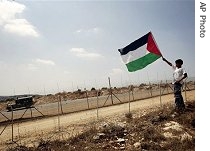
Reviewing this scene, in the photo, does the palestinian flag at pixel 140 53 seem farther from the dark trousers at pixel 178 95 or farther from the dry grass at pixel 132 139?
the dry grass at pixel 132 139

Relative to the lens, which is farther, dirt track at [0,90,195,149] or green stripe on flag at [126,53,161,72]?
dirt track at [0,90,195,149]

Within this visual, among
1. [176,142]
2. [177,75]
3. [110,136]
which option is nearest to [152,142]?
[176,142]

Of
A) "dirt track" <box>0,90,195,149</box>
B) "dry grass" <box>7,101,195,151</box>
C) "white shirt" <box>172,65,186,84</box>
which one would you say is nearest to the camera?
"dry grass" <box>7,101,195,151</box>

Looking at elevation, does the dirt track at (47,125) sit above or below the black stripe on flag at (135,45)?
A: below

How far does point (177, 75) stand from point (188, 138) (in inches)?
117

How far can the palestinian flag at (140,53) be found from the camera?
1188 centimetres

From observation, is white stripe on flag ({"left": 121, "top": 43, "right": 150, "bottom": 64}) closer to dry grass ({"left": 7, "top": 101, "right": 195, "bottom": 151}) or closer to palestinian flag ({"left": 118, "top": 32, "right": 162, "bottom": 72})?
palestinian flag ({"left": 118, "top": 32, "right": 162, "bottom": 72})

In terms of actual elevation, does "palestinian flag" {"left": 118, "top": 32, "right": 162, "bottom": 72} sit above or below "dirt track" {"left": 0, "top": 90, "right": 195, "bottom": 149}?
above

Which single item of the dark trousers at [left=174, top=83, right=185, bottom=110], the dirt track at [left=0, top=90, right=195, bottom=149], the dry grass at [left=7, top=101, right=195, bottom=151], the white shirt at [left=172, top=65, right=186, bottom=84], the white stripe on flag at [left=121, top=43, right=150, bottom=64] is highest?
the white stripe on flag at [left=121, top=43, right=150, bottom=64]

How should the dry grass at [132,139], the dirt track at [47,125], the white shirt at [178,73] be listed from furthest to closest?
the dirt track at [47,125] < the white shirt at [178,73] < the dry grass at [132,139]

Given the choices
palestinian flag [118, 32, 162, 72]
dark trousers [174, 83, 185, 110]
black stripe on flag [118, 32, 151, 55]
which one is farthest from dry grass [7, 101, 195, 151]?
black stripe on flag [118, 32, 151, 55]

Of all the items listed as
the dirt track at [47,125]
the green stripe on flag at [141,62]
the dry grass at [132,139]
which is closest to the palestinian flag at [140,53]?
the green stripe on flag at [141,62]

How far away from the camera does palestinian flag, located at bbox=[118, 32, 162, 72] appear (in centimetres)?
1188

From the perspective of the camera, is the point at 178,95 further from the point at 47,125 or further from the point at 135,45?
the point at 47,125
